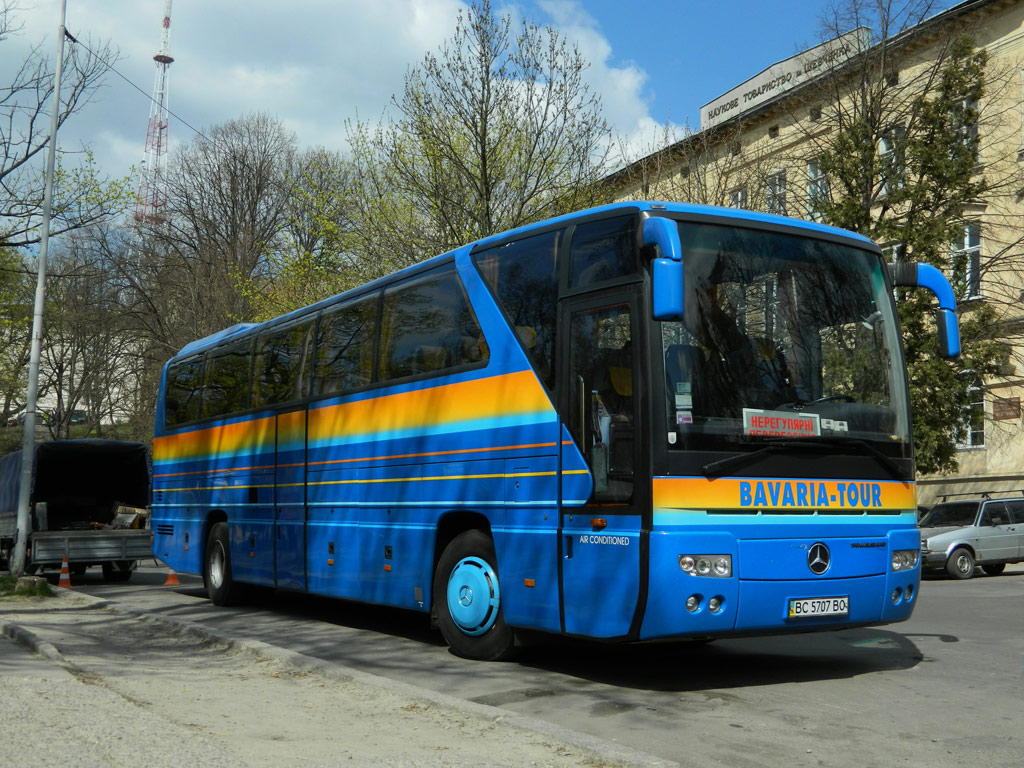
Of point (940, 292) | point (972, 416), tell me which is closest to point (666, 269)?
point (940, 292)

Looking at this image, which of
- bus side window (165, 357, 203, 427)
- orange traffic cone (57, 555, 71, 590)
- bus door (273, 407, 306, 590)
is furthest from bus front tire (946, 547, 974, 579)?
orange traffic cone (57, 555, 71, 590)

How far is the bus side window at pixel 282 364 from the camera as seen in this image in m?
13.0

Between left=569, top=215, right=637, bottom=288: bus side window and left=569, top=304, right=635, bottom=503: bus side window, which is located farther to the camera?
left=569, top=215, right=637, bottom=288: bus side window

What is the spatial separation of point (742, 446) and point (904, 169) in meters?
19.8

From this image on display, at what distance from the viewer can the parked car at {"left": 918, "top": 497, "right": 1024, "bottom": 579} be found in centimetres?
2148

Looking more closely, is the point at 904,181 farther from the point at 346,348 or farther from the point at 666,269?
the point at 666,269

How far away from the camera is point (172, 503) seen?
16938 mm

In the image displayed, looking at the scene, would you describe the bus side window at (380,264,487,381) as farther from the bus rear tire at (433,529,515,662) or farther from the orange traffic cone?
the orange traffic cone

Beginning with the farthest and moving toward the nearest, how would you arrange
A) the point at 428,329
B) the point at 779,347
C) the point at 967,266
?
the point at 967,266 → the point at 428,329 → the point at 779,347

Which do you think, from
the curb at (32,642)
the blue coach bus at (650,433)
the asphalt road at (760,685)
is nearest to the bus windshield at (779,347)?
the blue coach bus at (650,433)

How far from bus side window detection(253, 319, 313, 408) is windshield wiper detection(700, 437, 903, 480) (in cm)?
645

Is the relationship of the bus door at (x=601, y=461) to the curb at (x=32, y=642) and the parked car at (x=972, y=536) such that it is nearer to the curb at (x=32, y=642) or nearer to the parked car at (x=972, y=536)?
the curb at (x=32, y=642)

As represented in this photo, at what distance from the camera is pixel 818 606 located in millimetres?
7836

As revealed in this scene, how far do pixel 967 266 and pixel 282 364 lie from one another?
60.3ft
